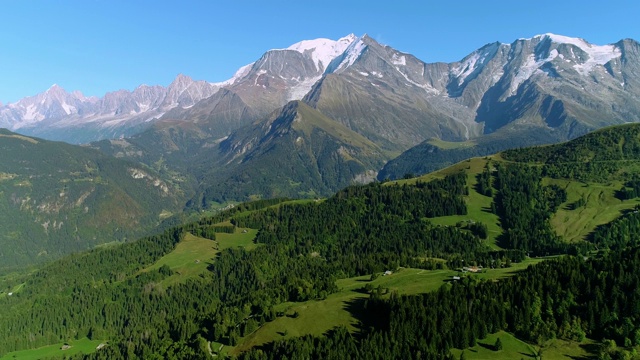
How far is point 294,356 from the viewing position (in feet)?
452

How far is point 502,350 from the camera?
126 meters

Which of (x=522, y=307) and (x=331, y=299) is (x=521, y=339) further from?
(x=331, y=299)

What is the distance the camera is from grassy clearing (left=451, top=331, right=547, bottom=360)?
4872 inches

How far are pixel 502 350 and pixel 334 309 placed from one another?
58070 mm

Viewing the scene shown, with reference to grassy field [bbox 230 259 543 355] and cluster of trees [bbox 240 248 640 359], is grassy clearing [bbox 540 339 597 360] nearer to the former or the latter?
cluster of trees [bbox 240 248 640 359]

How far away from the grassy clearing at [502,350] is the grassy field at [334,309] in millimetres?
36314

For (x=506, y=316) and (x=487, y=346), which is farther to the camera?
(x=506, y=316)

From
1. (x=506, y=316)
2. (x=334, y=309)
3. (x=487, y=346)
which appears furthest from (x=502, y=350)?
(x=334, y=309)

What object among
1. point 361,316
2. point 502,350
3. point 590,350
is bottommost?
point 502,350

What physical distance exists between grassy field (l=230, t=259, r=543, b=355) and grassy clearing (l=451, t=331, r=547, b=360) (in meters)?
36.3

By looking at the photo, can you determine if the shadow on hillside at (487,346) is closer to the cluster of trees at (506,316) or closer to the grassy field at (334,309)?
the cluster of trees at (506,316)

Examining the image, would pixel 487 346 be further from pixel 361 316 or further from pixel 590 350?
pixel 361 316

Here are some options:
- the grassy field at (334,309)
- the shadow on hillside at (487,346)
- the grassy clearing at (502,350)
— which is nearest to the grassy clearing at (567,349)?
the grassy clearing at (502,350)

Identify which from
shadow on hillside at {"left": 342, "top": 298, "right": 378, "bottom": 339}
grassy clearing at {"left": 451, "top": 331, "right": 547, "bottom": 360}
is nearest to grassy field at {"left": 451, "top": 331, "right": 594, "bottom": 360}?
grassy clearing at {"left": 451, "top": 331, "right": 547, "bottom": 360}
